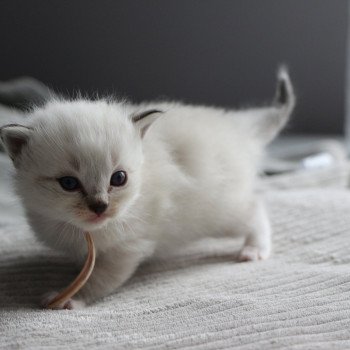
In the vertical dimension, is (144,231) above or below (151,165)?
below

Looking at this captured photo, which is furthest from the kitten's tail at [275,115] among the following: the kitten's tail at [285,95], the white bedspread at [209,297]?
the white bedspread at [209,297]

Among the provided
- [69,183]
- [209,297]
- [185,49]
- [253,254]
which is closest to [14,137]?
[69,183]

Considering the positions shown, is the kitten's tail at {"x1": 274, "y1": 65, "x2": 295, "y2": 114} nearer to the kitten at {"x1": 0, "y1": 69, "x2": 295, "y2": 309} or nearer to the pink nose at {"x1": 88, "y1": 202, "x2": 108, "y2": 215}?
the kitten at {"x1": 0, "y1": 69, "x2": 295, "y2": 309}

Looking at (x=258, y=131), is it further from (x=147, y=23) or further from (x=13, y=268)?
(x=147, y=23)

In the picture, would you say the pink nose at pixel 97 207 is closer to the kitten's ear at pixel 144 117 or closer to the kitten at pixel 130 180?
the kitten at pixel 130 180

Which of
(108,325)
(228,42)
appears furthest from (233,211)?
(228,42)

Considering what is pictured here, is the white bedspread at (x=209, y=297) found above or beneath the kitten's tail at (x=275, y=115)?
beneath
